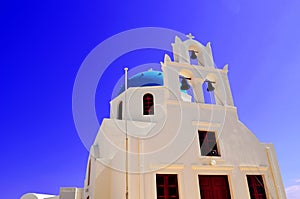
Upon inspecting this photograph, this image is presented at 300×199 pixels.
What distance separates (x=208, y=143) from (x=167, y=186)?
2836mm

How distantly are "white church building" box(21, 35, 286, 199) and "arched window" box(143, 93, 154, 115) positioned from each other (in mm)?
1214

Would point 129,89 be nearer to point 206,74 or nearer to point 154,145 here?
point 206,74

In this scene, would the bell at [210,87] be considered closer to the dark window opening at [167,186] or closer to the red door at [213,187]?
the red door at [213,187]

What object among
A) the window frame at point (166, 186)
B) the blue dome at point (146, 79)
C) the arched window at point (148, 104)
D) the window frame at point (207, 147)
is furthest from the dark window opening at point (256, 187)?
the blue dome at point (146, 79)

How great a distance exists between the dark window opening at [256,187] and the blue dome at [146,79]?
8161 millimetres

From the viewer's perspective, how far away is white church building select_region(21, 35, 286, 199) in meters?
8.56

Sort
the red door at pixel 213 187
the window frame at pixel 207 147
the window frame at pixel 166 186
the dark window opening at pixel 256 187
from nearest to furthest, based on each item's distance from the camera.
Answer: the window frame at pixel 166 186
the red door at pixel 213 187
the dark window opening at pixel 256 187
the window frame at pixel 207 147

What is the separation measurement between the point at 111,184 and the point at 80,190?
440 cm

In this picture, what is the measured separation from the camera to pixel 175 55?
38.4ft

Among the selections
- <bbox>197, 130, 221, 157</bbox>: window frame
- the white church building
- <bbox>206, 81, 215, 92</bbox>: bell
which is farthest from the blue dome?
<bbox>197, 130, 221, 157</bbox>: window frame

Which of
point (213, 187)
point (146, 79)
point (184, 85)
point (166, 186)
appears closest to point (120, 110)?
point (146, 79)

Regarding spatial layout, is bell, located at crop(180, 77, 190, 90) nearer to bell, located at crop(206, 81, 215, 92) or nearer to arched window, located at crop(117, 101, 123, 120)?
bell, located at crop(206, 81, 215, 92)

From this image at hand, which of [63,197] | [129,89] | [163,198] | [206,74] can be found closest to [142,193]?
[163,198]

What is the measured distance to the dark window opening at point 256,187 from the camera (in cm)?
961
